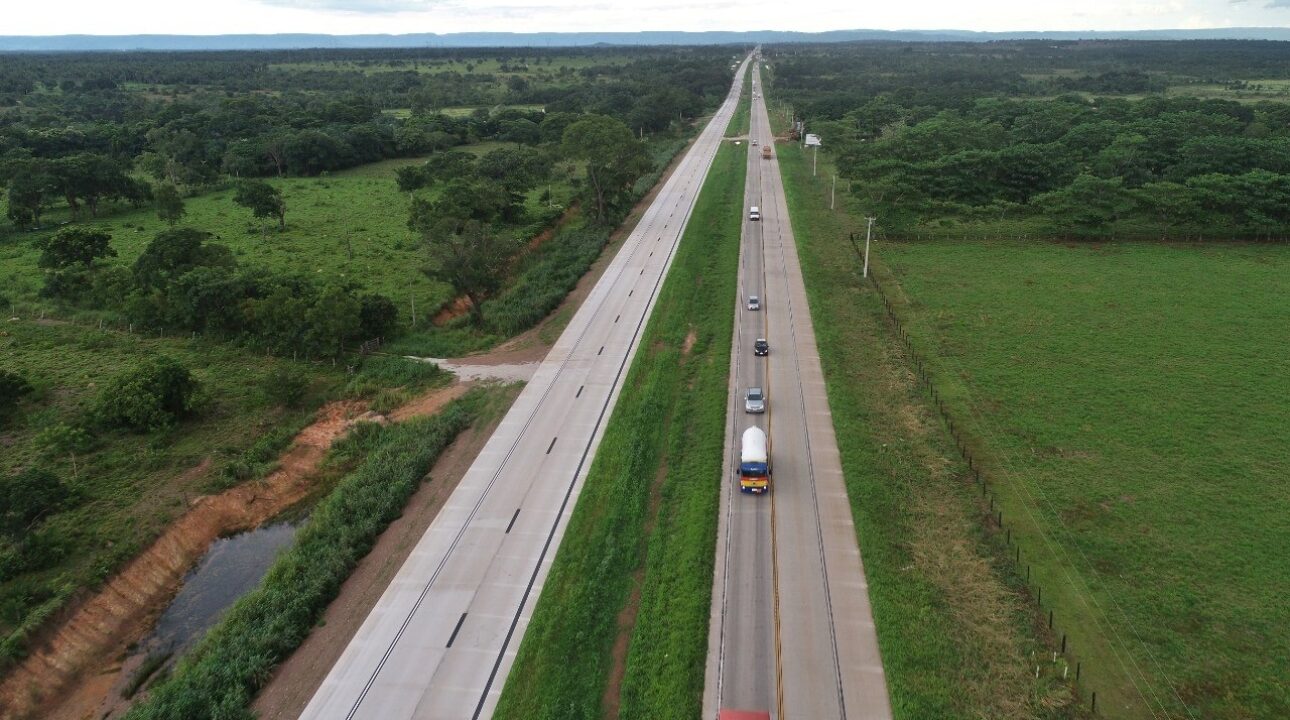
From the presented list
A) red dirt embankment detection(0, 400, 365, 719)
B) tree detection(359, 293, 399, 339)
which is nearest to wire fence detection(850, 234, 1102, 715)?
red dirt embankment detection(0, 400, 365, 719)

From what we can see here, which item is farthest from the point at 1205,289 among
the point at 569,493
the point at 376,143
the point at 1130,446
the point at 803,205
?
the point at 376,143

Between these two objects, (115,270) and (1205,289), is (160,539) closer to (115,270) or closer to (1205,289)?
(115,270)

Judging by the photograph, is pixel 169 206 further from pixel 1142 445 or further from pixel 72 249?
pixel 1142 445

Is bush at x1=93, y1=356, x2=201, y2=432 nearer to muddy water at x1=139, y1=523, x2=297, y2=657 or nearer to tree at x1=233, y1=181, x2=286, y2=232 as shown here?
muddy water at x1=139, y1=523, x2=297, y2=657

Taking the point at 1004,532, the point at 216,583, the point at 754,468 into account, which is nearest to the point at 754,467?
the point at 754,468

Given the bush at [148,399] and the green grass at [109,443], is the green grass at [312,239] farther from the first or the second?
the bush at [148,399]

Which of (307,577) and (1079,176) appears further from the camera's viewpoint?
(1079,176)

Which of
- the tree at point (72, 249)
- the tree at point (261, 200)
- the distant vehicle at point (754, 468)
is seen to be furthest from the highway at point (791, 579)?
the tree at point (72, 249)
